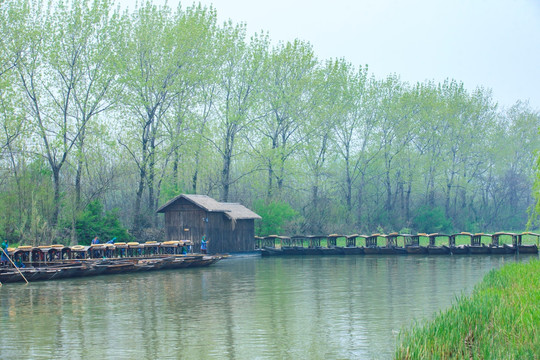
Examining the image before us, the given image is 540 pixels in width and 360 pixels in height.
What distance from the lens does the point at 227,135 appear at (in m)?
58.6

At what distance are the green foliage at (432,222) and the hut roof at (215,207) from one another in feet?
81.2

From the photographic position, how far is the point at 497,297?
54.8 ft

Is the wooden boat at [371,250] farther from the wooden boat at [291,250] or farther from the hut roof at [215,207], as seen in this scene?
the hut roof at [215,207]

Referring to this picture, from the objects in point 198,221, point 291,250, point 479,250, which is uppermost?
point 198,221

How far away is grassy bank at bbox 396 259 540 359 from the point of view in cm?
1170

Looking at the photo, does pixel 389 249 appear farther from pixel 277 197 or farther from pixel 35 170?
pixel 35 170

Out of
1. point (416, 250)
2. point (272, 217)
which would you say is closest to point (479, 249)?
point (416, 250)

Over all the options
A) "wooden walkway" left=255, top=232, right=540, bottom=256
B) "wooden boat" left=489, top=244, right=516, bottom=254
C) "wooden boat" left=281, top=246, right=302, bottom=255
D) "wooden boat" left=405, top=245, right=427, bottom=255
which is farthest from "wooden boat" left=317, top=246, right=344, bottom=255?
"wooden boat" left=489, top=244, right=516, bottom=254

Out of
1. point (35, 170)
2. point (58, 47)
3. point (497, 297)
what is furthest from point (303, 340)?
point (58, 47)

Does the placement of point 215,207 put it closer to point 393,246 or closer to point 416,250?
point 393,246

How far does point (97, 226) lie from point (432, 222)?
39.0 m

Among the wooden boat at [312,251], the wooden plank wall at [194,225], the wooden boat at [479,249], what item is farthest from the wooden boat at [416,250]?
the wooden plank wall at [194,225]

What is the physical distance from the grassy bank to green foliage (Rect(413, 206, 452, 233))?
5463 centimetres

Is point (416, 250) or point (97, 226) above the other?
point (97, 226)
